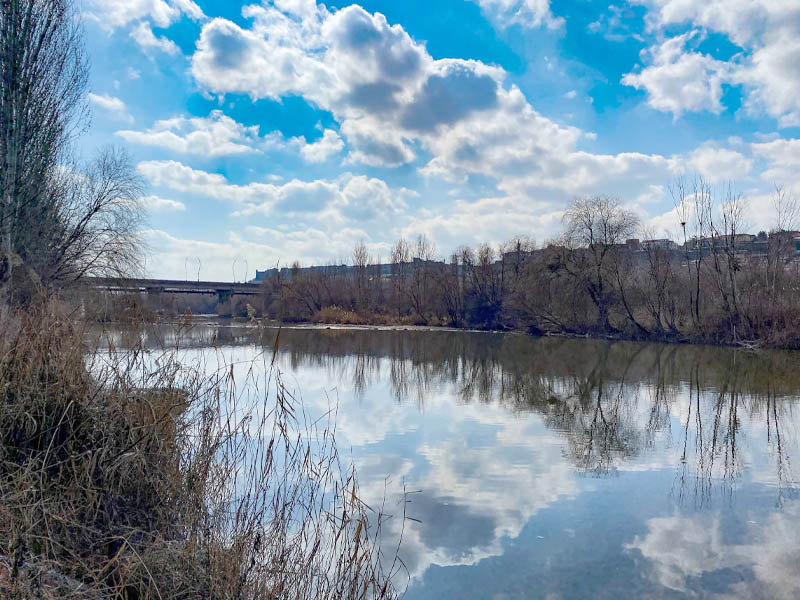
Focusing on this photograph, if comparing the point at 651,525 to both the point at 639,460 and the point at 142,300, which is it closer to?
the point at 639,460

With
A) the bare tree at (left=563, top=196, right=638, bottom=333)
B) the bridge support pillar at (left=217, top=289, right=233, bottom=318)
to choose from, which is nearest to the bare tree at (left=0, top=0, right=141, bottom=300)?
the bridge support pillar at (left=217, top=289, right=233, bottom=318)

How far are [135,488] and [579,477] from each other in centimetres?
520

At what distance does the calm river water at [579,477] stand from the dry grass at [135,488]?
64 cm

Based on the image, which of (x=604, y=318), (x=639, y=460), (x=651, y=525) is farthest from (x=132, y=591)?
(x=604, y=318)

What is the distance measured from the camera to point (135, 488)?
4281 mm

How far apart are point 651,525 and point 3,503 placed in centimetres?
540

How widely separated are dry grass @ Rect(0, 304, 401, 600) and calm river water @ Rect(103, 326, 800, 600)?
25.0 inches

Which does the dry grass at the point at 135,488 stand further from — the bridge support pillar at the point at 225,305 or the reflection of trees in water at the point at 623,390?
the bridge support pillar at the point at 225,305

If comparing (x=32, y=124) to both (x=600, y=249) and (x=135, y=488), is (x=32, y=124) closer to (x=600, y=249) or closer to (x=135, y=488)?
(x=135, y=488)

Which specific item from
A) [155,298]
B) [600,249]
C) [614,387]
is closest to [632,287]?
[600,249]

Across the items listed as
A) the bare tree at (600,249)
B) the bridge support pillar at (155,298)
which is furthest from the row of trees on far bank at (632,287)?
the bridge support pillar at (155,298)

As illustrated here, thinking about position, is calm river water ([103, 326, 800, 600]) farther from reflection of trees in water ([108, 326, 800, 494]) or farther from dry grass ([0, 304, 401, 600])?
dry grass ([0, 304, 401, 600])

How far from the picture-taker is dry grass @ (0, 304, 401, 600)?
336 cm

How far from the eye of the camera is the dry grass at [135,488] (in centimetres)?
336
